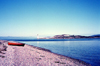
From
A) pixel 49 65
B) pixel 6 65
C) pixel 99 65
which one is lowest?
pixel 99 65

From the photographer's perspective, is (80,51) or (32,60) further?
(80,51)

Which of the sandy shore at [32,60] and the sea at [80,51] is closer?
the sandy shore at [32,60]

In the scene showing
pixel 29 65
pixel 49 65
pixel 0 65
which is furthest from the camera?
pixel 49 65

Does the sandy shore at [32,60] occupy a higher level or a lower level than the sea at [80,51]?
higher

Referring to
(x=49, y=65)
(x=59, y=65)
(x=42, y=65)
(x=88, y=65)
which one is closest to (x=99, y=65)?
(x=88, y=65)

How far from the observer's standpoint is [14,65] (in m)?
10.8

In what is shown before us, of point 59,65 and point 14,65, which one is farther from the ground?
point 14,65

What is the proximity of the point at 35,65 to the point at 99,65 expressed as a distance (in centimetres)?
1186

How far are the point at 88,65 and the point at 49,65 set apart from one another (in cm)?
762

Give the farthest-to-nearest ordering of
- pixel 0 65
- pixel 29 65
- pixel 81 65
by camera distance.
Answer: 1. pixel 81 65
2. pixel 29 65
3. pixel 0 65

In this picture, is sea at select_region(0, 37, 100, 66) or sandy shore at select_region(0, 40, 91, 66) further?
sea at select_region(0, 37, 100, 66)

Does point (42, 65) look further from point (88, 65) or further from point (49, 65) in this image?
point (88, 65)

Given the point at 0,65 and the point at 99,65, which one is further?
the point at 99,65

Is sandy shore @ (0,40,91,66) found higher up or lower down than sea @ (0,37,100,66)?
higher up
